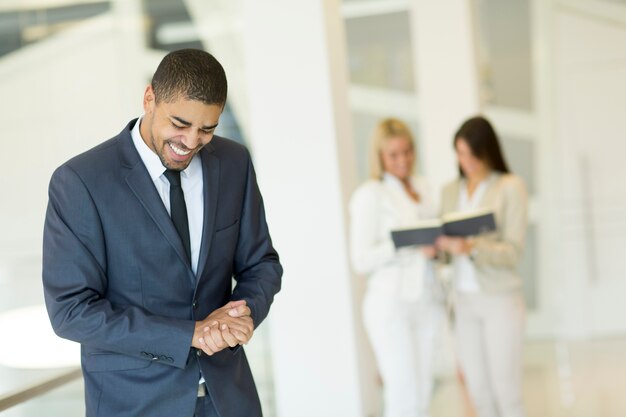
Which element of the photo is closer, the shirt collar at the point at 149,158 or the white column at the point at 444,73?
the shirt collar at the point at 149,158

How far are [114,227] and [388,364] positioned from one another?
3064 mm

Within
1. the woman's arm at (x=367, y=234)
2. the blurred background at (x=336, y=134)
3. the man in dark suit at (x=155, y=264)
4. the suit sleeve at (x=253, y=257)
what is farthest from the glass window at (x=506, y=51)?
the man in dark suit at (x=155, y=264)

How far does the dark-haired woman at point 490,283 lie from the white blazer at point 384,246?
0.22 metres

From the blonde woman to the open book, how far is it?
155mm

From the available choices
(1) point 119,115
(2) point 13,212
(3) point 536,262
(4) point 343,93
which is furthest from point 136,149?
(3) point 536,262

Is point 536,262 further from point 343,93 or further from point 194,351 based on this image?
point 194,351

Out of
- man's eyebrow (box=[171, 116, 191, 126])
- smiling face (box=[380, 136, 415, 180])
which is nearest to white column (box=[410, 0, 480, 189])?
smiling face (box=[380, 136, 415, 180])

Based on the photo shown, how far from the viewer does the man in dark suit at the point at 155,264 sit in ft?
7.57

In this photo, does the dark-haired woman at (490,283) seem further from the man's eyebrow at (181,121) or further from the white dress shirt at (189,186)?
the man's eyebrow at (181,121)

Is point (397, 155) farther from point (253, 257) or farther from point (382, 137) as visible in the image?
point (253, 257)

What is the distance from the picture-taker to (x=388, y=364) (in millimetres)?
Answer: 5188

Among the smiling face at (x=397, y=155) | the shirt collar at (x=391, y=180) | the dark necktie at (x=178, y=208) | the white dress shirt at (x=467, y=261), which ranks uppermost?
the dark necktie at (x=178, y=208)

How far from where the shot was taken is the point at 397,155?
5.38 metres

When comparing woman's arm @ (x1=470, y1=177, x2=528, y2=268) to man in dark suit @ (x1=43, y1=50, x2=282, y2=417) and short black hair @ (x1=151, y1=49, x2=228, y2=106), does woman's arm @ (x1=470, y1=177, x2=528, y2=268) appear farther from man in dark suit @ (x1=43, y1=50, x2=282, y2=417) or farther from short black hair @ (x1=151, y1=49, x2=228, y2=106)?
short black hair @ (x1=151, y1=49, x2=228, y2=106)
